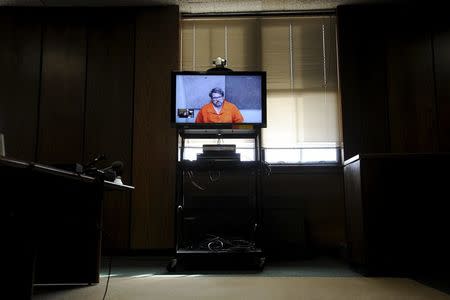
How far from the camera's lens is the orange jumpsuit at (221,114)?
3160 millimetres

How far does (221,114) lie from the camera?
3172 millimetres

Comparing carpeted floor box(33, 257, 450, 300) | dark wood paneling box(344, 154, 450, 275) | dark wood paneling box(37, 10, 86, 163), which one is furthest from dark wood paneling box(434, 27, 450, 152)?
dark wood paneling box(37, 10, 86, 163)

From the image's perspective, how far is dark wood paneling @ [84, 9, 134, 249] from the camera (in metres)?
3.76

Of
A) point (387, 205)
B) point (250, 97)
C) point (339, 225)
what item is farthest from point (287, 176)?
point (387, 205)

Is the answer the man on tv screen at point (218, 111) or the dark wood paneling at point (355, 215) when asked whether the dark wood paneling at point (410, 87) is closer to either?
the dark wood paneling at point (355, 215)

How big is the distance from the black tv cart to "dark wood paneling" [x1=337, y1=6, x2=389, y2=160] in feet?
3.26

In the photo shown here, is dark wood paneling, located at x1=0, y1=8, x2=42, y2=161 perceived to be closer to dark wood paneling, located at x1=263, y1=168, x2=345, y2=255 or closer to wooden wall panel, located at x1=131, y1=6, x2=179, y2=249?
wooden wall panel, located at x1=131, y1=6, x2=179, y2=249

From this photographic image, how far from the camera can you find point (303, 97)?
13.1ft

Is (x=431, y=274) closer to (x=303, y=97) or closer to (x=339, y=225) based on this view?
(x=339, y=225)

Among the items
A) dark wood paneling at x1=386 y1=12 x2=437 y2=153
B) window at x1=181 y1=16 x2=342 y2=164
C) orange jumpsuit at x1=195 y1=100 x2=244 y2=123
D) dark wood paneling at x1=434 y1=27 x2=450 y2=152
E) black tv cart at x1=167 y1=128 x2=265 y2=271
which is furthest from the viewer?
window at x1=181 y1=16 x2=342 y2=164

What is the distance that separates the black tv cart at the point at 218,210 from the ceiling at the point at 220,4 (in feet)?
4.39

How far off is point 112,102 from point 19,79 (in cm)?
96

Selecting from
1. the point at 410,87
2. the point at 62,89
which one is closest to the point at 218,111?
the point at 62,89

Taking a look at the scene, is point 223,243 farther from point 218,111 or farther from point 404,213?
point 404,213
